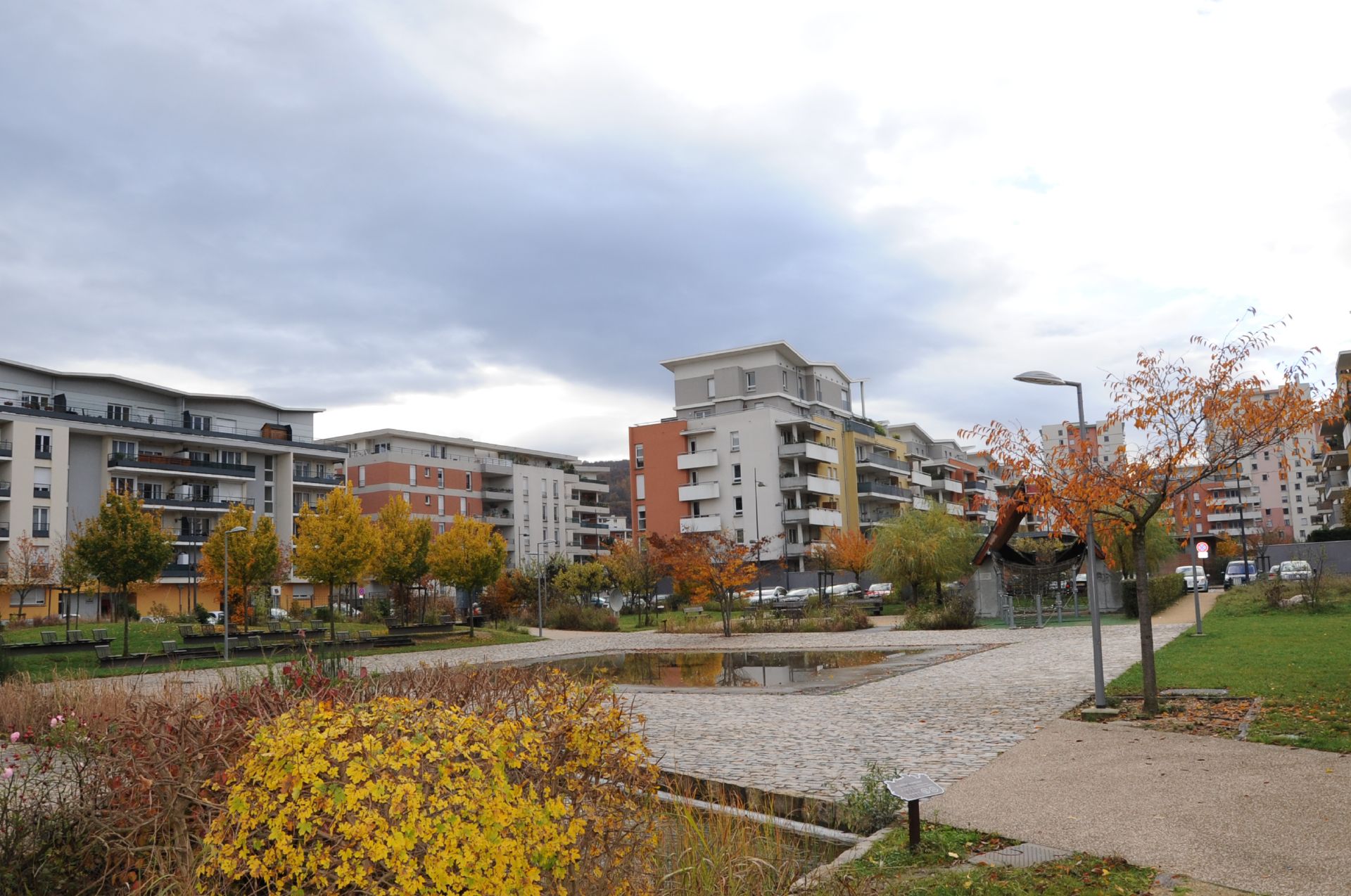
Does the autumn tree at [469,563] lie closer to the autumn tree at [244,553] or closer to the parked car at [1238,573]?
the autumn tree at [244,553]

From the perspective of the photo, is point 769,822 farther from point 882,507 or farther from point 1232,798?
point 882,507

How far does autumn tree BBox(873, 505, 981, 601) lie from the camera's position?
41906 millimetres

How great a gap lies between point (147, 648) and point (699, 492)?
1899 inches

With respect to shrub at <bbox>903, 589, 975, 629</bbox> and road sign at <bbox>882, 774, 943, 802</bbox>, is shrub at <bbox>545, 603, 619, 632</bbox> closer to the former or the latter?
shrub at <bbox>903, 589, 975, 629</bbox>

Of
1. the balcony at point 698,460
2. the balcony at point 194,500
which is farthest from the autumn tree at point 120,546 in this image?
the balcony at point 698,460

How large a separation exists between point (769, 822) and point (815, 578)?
212 ft

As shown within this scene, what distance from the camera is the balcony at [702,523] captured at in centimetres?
7512

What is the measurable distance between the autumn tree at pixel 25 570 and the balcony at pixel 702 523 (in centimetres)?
3966

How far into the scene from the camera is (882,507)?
8712 centimetres

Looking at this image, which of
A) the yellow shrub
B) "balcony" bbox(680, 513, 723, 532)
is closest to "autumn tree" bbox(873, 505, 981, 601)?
"balcony" bbox(680, 513, 723, 532)

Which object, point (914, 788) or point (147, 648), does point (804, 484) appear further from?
point (914, 788)

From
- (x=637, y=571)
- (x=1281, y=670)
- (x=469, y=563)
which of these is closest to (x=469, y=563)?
(x=469, y=563)

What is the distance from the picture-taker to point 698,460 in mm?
77125

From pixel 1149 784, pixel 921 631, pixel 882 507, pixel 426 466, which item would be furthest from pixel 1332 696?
pixel 426 466
